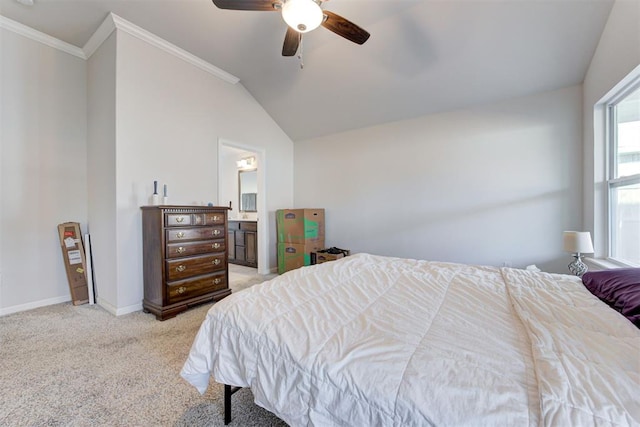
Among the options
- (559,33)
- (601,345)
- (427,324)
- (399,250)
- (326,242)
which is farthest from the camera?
(326,242)

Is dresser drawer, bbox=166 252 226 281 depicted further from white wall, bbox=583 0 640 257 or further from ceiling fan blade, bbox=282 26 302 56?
white wall, bbox=583 0 640 257

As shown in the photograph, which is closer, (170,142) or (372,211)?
(170,142)

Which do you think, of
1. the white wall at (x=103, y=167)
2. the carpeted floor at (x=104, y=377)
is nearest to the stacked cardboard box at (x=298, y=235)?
the carpeted floor at (x=104, y=377)

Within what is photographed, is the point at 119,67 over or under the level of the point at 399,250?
over

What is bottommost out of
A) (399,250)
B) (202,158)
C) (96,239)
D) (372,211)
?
(399,250)

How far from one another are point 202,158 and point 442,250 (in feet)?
11.1

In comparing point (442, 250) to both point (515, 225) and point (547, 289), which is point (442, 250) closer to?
point (515, 225)

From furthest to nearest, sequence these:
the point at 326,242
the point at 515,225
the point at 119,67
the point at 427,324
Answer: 1. the point at 326,242
2. the point at 515,225
3. the point at 119,67
4. the point at 427,324

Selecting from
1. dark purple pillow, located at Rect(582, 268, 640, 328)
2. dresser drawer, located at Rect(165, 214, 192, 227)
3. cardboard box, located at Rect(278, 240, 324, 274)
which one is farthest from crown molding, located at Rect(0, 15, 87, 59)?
dark purple pillow, located at Rect(582, 268, 640, 328)

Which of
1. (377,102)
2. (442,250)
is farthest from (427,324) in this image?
(377,102)

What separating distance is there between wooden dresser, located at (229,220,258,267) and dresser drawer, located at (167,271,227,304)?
5.45 feet

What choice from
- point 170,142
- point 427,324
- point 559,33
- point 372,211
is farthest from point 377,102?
point 427,324

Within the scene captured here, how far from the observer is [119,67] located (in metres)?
2.65

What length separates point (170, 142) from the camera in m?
3.05
